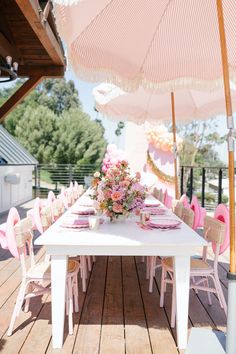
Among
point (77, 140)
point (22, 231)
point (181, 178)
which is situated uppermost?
point (77, 140)

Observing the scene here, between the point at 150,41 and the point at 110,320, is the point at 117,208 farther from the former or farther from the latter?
the point at 150,41

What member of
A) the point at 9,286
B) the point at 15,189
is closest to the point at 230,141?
the point at 9,286

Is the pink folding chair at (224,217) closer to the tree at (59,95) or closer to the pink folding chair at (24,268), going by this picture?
the pink folding chair at (24,268)

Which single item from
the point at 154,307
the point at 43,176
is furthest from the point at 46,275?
the point at 43,176

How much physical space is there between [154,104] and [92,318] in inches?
154

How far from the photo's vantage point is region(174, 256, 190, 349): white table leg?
228 centimetres

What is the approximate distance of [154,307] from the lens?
2891 millimetres

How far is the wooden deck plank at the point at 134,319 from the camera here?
2.29 meters

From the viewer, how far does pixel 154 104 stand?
584 cm

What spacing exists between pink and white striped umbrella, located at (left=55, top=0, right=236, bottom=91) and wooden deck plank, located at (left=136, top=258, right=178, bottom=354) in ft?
5.97

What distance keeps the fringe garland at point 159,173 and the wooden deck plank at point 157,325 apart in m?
4.43

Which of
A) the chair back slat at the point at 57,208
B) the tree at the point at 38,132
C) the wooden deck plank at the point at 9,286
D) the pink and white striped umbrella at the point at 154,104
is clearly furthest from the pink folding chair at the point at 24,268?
the tree at the point at 38,132

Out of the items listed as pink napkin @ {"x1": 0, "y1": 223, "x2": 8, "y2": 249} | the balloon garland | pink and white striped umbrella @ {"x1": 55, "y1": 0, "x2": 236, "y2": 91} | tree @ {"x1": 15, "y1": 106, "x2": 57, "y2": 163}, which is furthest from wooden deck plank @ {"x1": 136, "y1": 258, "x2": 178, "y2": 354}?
tree @ {"x1": 15, "y1": 106, "x2": 57, "y2": 163}

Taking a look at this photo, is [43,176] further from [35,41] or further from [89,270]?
[89,270]
